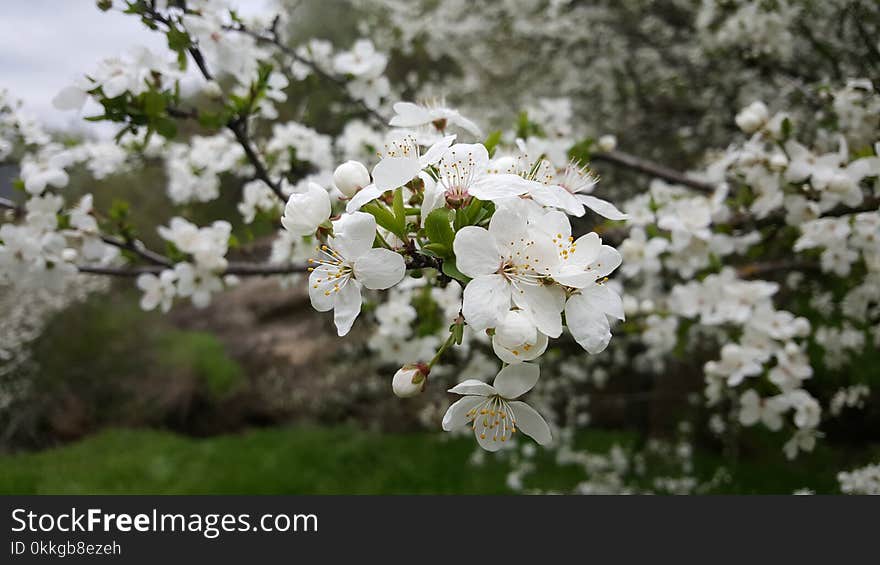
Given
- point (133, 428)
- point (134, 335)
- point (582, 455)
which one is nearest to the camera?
point (582, 455)

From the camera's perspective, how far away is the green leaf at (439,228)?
2.50 ft

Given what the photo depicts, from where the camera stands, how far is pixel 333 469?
4.09 m

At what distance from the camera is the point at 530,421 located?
871 millimetres

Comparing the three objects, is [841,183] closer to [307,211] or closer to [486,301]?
[486,301]

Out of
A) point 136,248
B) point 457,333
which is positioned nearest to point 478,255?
point 457,333

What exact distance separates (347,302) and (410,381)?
0.15 metres

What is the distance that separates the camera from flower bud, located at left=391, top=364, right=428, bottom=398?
851 mm

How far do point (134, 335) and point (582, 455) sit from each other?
13.7ft

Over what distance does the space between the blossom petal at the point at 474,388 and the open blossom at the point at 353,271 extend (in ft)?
0.57

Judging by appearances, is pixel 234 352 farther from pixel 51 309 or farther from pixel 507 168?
pixel 507 168

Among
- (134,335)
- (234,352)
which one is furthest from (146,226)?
(234,352)

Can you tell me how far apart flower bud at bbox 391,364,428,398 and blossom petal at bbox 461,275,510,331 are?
18 centimetres

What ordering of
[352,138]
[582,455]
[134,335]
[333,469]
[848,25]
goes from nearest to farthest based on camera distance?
[352,138] < [848,25] < [582,455] < [333,469] < [134,335]

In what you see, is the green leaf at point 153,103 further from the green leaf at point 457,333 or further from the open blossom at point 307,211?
the green leaf at point 457,333
